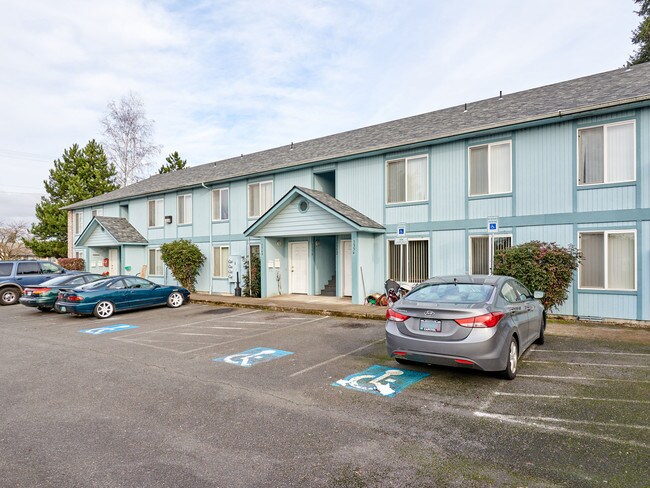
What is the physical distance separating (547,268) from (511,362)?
5.74m

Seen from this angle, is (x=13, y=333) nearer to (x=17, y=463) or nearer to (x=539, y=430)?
(x=17, y=463)

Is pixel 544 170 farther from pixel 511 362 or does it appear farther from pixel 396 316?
pixel 396 316

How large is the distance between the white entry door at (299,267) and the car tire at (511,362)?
38.6 ft

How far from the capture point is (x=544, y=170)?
458 inches

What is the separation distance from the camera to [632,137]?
10.5m

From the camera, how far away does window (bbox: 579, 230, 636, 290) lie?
34.4ft

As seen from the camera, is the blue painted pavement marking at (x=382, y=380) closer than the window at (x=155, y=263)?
Yes

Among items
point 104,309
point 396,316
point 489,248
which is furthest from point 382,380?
point 104,309

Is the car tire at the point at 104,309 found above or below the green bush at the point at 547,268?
below

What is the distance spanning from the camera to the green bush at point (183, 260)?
19984mm

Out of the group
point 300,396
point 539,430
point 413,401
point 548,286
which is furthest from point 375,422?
Result: point 548,286

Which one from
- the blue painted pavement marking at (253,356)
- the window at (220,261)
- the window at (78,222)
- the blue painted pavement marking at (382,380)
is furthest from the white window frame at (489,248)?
the window at (78,222)

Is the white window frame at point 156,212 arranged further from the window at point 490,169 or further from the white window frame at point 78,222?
the window at point 490,169

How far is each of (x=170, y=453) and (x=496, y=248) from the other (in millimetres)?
11137
